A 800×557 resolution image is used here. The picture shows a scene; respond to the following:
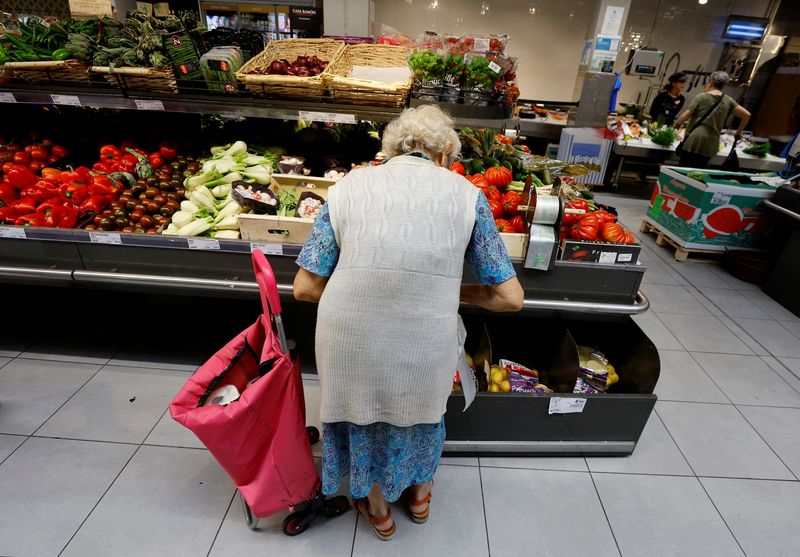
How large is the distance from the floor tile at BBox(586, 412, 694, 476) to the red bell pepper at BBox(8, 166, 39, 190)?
3.60 metres

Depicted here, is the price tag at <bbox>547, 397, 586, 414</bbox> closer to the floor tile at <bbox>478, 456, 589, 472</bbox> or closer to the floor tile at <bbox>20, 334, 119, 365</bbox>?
the floor tile at <bbox>478, 456, 589, 472</bbox>

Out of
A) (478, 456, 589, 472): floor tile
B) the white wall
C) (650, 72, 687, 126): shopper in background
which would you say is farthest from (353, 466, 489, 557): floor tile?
the white wall

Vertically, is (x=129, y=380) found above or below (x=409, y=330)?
below

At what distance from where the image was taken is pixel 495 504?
1.93 meters

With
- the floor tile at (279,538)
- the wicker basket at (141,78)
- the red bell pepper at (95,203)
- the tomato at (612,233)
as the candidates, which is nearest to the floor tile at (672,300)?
the tomato at (612,233)

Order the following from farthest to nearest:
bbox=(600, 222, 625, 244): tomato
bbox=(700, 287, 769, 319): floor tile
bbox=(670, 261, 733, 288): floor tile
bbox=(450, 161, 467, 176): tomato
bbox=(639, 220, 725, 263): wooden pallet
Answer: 1. bbox=(639, 220, 725, 263): wooden pallet
2. bbox=(670, 261, 733, 288): floor tile
3. bbox=(700, 287, 769, 319): floor tile
4. bbox=(450, 161, 467, 176): tomato
5. bbox=(600, 222, 625, 244): tomato

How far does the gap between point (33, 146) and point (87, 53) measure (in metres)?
0.96

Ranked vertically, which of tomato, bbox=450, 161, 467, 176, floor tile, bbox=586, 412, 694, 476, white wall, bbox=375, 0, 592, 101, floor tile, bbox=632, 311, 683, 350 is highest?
white wall, bbox=375, 0, 592, 101

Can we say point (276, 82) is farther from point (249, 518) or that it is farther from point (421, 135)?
point (249, 518)

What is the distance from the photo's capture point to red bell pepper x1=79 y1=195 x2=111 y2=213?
2385 mm

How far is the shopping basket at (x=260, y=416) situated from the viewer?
1360mm

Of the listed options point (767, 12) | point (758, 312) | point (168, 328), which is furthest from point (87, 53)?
point (767, 12)

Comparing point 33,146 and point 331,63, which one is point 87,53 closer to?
point 33,146

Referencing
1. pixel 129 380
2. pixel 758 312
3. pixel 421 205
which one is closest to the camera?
pixel 421 205
